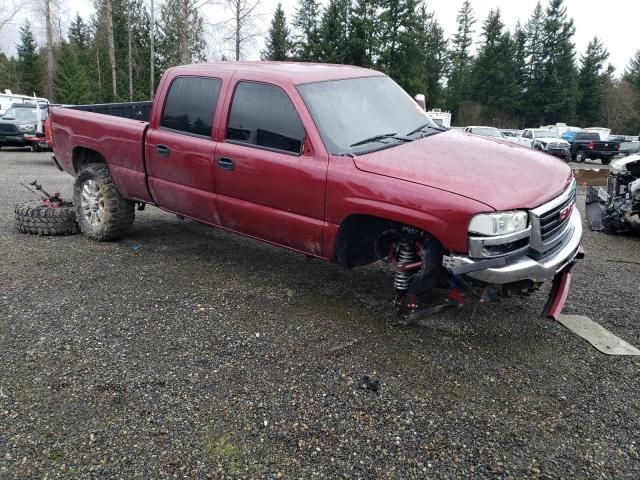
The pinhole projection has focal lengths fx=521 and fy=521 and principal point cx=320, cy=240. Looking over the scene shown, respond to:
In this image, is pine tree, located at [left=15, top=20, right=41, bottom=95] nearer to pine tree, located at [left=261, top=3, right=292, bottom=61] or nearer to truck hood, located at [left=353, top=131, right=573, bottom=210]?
pine tree, located at [left=261, top=3, right=292, bottom=61]

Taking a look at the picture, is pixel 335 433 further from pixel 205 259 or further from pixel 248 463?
pixel 205 259

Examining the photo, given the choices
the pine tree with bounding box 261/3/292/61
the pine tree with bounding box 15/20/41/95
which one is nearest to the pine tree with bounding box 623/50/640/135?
the pine tree with bounding box 261/3/292/61

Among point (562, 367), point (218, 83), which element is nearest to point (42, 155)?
point (218, 83)

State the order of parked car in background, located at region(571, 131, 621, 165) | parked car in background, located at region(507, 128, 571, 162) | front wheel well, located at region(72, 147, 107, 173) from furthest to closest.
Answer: parked car in background, located at region(571, 131, 621, 165), parked car in background, located at region(507, 128, 571, 162), front wheel well, located at region(72, 147, 107, 173)

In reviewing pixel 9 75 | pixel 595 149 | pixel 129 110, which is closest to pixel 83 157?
pixel 129 110

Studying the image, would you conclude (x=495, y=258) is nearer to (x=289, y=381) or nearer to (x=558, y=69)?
(x=289, y=381)

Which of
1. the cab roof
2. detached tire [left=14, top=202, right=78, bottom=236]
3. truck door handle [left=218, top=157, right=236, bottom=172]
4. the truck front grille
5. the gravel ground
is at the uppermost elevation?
the cab roof

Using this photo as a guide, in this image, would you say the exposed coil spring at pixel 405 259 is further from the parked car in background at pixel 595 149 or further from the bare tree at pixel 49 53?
the bare tree at pixel 49 53

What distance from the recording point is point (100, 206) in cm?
590

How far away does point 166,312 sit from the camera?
4223 mm

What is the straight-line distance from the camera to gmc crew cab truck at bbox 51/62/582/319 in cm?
337

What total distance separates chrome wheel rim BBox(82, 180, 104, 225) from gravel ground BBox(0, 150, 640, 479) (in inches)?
35.1

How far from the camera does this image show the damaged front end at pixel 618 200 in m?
7.49

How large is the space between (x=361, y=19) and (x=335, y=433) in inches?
1908
